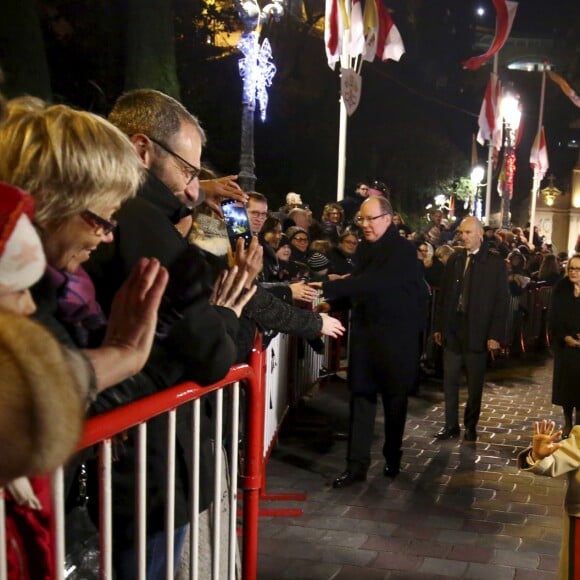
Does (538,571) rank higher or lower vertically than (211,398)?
lower

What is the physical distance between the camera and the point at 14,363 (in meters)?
1.24

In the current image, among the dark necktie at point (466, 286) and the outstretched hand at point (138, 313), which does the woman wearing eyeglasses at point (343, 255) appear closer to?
the dark necktie at point (466, 286)

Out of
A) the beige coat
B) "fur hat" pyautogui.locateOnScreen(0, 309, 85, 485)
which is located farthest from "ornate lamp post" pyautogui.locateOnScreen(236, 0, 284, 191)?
"fur hat" pyautogui.locateOnScreen(0, 309, 85, 485)

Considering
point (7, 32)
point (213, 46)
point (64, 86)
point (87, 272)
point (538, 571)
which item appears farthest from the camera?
point (213, 46)

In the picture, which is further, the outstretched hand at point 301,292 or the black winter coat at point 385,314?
the black winter coat at point 385,314

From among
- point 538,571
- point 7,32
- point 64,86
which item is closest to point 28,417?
point 538,571

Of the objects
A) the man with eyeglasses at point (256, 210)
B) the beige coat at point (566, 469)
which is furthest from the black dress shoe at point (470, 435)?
the beige coat at point (566, 469)

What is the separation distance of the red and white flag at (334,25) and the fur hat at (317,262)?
19.0ft

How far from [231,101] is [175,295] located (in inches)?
882

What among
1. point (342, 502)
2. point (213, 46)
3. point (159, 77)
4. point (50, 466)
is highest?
point (213, 46)

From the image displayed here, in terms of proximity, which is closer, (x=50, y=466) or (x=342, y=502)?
(x=50, y=466)

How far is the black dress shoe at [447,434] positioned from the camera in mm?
7156

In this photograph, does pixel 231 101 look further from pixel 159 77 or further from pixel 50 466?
pixel 50 466

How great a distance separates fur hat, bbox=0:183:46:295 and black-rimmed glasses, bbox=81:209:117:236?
393 millimetres
